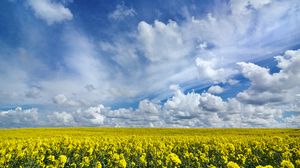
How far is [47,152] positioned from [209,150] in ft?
34.0

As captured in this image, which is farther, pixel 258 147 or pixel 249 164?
pixel 258 147

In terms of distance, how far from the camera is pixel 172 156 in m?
10.2

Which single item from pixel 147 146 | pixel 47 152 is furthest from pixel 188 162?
pixel 47 152

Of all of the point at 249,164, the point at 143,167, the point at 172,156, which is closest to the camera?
the point at 172,156

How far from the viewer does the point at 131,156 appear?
17.0 meters

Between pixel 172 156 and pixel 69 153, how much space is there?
1148cm

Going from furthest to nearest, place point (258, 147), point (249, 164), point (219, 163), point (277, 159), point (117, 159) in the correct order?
point (258, 147) → point (277, 159) → point (249, 164) → point (219, 163) → point (117, 159)

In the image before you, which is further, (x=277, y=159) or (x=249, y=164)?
(x=277, y=159)

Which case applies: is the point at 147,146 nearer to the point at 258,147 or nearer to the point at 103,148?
the point at 103,148

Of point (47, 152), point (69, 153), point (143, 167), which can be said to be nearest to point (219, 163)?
point (143, 167)

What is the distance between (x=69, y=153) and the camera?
2008cm

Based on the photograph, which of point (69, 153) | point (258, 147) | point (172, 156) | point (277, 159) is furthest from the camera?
point (258, 147)

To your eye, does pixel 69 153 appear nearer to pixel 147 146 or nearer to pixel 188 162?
pixel 147 146

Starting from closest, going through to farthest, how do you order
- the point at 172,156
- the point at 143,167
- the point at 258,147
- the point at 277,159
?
1. the point at 172,156
2. the point at 143,167
3. the point at 277,159
4. the point at 258,147
